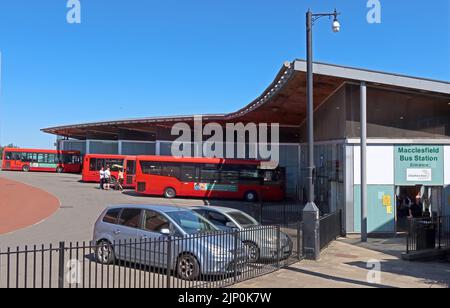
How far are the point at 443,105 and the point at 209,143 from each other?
27721mm

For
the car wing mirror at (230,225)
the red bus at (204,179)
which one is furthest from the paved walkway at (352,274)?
the red bus at (204,179)

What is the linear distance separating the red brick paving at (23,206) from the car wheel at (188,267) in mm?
10351

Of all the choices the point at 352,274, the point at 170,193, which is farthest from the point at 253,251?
the point at 170,193

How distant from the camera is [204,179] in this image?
3394 cm

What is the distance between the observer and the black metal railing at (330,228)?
14.9 meters

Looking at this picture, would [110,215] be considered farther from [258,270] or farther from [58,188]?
[58,188]

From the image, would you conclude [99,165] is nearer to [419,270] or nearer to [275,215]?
[275,215]

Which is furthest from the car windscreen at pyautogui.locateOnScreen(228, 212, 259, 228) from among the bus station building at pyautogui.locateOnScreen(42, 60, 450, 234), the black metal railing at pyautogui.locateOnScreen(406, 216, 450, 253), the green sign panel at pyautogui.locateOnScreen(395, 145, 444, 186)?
the green sign panel at pyautogui.locateOnScreen(395, 145, 444, 186)

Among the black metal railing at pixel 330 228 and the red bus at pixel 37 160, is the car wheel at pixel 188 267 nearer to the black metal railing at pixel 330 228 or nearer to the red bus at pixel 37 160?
the black metal railing at pixel 330 228

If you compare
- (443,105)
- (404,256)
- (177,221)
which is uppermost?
(443,105)

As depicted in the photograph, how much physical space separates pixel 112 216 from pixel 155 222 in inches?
60.9

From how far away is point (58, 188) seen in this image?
119 ft

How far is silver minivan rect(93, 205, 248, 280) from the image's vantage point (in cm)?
905
